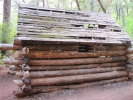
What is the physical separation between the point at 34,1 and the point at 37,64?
22197 mm

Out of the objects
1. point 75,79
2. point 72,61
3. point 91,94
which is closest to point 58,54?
point 72,61

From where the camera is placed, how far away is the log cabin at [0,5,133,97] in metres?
7.90

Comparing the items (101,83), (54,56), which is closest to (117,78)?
(101,83)

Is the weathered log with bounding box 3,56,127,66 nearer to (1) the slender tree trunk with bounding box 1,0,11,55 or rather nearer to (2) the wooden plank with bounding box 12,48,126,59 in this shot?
(2) the wooden plank with bounding box 12,48,126,59

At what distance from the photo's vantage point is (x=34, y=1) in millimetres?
28203

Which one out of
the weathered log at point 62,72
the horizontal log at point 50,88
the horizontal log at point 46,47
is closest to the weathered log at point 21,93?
the horizontal log at point 50,88

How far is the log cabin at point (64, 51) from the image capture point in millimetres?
7898

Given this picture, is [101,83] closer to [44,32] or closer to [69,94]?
[69,94]

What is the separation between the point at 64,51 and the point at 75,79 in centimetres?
152

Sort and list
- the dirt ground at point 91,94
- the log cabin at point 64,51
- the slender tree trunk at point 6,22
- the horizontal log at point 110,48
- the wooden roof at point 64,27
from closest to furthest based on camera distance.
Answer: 1. the dirt ground at point 91,94
2. the log cabin at point 64,51
3. the wooden roof at point 64,27
4. the horizontal log at point 110,48
5. the slender tree trunk at point 6,22

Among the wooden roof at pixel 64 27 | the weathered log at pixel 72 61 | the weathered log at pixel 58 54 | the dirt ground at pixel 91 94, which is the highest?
the wooden roof at pixel 64 27

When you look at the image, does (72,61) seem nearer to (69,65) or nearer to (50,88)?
(69,65)

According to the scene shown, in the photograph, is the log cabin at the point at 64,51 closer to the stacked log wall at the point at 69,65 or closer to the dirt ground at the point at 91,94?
the stacked log wall at the point at 69,65

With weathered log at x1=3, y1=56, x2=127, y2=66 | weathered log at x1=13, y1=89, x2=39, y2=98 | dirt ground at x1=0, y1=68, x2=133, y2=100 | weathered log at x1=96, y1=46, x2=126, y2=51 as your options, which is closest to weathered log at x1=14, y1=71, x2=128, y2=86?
weathered log at x1=13, y1=89, x2=39, y2=98
